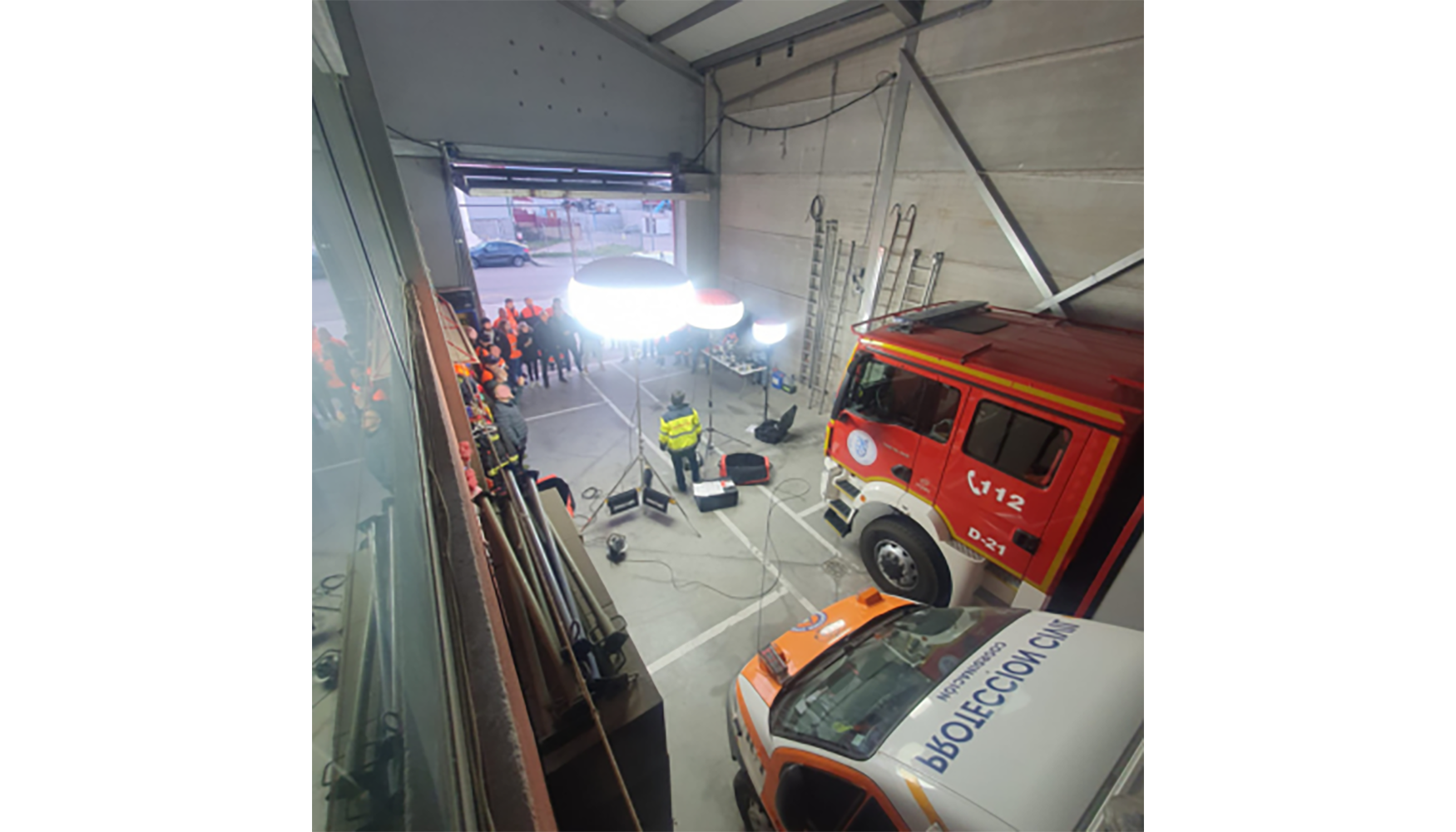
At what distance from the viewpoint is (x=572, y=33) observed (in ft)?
27.3

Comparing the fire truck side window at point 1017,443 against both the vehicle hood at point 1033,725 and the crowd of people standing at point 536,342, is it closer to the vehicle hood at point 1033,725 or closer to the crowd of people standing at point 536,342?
the vehicle hood at point 1033,725

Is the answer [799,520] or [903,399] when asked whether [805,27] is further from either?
[799,520]

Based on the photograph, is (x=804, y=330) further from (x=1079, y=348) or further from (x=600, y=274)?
(x=600, y=274)

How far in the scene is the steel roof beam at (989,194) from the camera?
532 centimetres

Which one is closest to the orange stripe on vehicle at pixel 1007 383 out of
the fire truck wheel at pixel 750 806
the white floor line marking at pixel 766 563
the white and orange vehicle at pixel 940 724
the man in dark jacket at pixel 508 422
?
the white and orange vehicle at pixel 940 724

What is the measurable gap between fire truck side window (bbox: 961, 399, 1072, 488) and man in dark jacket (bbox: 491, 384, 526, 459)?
3987mm

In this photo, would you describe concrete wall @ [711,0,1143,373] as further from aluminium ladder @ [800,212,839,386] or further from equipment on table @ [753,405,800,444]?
equipment on table @ [753,405,800,444]

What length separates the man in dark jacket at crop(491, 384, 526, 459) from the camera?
15.8ft

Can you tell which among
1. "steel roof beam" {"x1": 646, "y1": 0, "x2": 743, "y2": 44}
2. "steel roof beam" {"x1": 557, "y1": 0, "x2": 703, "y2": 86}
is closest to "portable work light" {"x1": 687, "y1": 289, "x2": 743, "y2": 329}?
"steel roof beam" {"x1": 646, "y1": 0, "x2": 743, "y2": 44}

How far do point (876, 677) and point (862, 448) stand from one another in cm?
234

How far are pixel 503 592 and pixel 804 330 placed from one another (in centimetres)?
745

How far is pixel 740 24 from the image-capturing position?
24.8ft

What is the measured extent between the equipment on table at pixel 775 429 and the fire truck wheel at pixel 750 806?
486 centimetres

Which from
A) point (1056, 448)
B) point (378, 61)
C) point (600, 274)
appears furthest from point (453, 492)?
point (378, 61)
